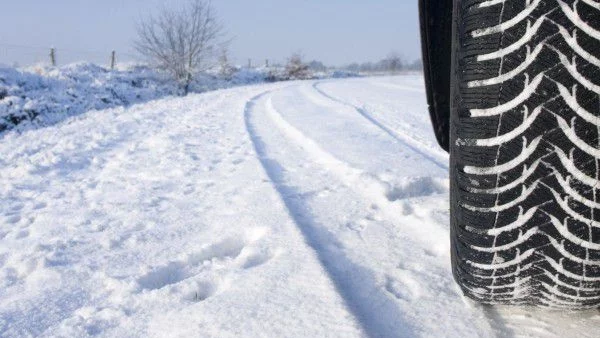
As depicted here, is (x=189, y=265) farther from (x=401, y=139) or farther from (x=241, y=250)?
(x=401, y=139)

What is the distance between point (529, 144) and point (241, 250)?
1040 millimetres

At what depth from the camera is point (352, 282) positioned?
125 cm

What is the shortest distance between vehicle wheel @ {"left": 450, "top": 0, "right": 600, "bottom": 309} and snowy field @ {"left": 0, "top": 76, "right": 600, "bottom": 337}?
0.62 feet

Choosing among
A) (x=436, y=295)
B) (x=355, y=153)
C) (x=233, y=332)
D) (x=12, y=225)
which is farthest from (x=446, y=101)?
(x=12, y=225)

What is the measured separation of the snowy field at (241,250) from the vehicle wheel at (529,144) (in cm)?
19

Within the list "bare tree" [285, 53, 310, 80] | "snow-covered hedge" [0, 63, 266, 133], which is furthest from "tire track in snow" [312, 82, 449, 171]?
"bare tree" [285, 53, 310, 80]

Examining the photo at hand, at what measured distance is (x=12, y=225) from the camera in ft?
6.31

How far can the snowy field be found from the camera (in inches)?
42.0

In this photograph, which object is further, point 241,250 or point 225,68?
point 225,68

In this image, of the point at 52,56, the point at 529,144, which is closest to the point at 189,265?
the point at 529,144

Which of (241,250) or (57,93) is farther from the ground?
(57,93)

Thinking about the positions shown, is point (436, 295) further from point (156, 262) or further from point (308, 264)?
point (156, 262)

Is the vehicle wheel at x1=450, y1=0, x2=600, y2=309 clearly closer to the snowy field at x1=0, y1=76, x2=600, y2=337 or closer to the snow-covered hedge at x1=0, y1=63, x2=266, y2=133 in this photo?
the snowy field at x1=0, y1=76, x2=600, y2=337

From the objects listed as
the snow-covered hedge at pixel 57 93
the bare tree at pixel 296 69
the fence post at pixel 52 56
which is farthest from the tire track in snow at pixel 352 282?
the bare tree at pixel 296 69
